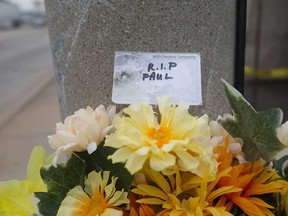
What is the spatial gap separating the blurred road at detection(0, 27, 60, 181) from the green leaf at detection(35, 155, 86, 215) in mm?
2939

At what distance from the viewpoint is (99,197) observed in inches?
29.3

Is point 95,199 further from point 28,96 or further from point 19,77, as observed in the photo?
point 19,77

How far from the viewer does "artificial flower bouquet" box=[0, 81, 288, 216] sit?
2.16 ft

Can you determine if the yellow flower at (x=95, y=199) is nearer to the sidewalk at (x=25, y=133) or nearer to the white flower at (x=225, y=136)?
the white flower at (x=225, y=136)

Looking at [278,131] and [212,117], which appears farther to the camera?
[212,117]

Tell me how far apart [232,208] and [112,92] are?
0.43 metres

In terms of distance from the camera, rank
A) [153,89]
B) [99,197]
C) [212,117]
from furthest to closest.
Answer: [212,117] < [153,89] < [99,197]

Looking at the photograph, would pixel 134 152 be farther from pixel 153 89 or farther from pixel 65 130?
pixel 153 89

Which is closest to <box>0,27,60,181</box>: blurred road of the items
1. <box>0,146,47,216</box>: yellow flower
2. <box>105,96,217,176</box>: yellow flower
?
<box>0,146,47,216</box>: yellow flower

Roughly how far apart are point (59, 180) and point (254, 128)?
0.40 metres

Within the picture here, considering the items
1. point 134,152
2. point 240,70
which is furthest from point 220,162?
point 240,70

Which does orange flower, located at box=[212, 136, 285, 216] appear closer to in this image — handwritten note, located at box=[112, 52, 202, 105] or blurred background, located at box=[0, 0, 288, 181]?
handwritten note, located at box=[112, 52, 202, 105]

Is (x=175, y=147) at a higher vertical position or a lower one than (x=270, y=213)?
higher

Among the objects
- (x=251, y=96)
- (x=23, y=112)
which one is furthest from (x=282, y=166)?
(x=23, y=112)
